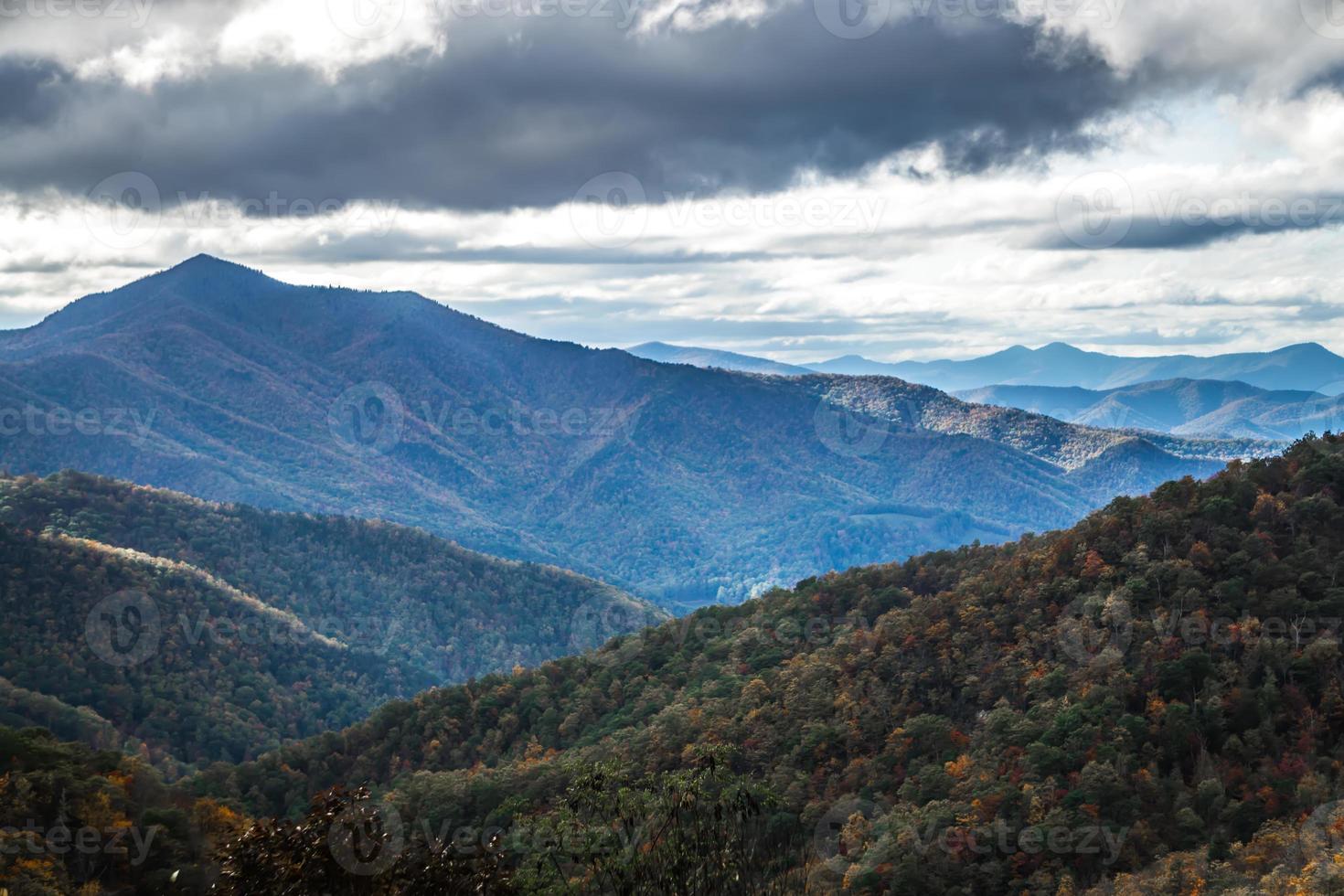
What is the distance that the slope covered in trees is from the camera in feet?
205

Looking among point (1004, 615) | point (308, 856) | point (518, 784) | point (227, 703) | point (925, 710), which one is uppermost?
point (308, 856)

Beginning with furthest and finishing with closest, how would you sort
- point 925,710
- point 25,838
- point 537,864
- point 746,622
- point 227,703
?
point 227,703
point 746,622
point 925,710
point 25,838
point 537,864

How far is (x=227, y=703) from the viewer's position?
198 metres

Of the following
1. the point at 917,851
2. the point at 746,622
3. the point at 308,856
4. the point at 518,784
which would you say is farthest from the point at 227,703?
the point at 308,856

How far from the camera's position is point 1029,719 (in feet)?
251

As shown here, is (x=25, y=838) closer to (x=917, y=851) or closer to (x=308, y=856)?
(x=308, y=856)

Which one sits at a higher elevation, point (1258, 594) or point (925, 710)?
point (1258, 594)

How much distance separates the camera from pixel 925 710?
8844 centimetres

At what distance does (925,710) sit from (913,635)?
429 inches

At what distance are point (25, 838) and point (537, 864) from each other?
3205cm

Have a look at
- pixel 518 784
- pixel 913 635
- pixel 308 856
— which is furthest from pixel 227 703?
pixel 308 856

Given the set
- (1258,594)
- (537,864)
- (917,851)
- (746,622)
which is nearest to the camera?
(537,864)

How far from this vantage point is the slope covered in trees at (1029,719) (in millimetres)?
62375

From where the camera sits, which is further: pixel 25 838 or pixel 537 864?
pixel 25 838
